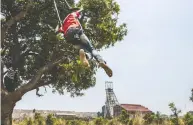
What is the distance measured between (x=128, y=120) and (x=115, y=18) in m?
6.10

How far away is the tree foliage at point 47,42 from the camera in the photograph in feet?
58.6

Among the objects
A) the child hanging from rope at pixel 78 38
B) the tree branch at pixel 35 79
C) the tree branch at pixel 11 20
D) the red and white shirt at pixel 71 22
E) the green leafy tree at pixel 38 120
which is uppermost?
the tree branch at pixel 11 20

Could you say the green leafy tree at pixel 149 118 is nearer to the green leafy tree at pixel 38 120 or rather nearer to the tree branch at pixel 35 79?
the green leafy tree at pixel 38 120

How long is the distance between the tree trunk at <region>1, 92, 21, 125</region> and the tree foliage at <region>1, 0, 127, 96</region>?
424 mm

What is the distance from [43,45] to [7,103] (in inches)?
142

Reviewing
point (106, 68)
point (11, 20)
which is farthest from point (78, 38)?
point (11, 20)

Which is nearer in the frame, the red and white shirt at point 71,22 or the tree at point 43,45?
the red and white shirt at point 71,22

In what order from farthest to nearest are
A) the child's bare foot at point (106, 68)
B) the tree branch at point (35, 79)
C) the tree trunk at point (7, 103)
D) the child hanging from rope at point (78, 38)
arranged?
the tree branch at point (35, 79)
the tree trunk at point (7, 103)
the child hanging from rope at point (78, 38)
the child's bare foot at point (106, 68)

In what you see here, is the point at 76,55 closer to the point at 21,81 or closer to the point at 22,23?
the point at 22,23

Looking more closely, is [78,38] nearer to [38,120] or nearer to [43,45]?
[43,45]

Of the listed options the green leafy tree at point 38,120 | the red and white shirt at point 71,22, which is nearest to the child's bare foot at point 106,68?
the red and white shirt at point 71,22

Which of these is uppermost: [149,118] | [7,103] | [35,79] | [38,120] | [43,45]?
[43,45]

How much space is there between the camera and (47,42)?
1908 centimetres

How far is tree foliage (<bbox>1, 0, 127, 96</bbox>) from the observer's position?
58.6 ft
